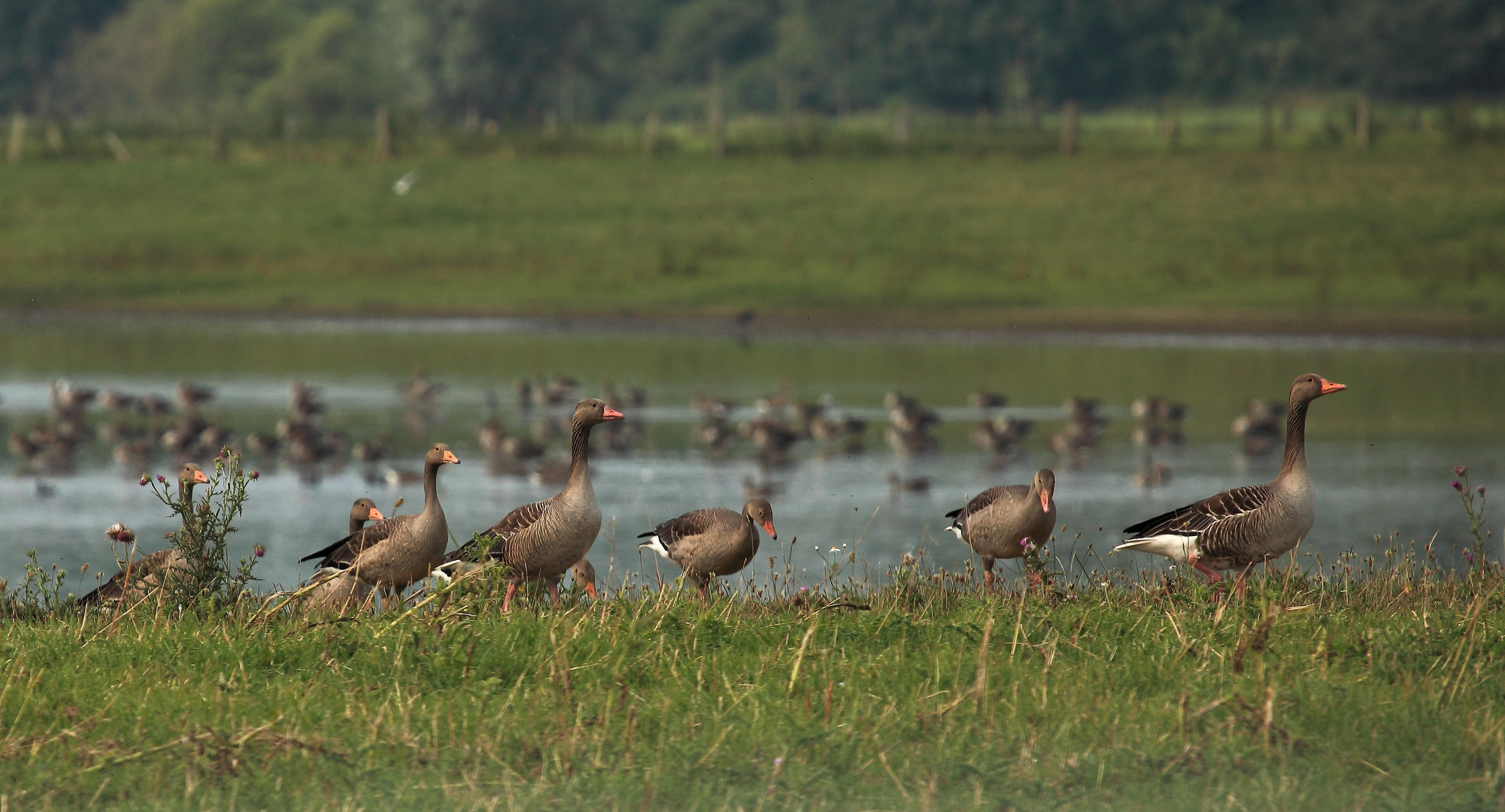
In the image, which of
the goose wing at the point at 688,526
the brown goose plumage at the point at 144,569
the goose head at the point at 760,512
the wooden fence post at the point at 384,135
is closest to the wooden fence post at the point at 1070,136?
the wooden fence post at the point at 384,135

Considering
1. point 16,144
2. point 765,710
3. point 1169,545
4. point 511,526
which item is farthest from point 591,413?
point 16,144

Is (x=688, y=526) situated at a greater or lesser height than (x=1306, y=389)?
lesser

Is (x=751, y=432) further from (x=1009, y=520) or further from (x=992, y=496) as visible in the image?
(x=1009, y=520)

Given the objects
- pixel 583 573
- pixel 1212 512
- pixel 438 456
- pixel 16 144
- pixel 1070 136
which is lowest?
pixel 583 573

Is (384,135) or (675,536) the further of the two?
(384,135)

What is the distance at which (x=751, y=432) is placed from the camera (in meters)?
24.6

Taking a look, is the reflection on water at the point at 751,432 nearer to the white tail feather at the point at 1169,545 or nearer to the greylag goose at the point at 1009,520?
the greylag goose at the point at 1009,520

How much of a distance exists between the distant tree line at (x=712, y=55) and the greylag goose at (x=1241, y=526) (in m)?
81.0

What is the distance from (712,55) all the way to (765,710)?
109 metres

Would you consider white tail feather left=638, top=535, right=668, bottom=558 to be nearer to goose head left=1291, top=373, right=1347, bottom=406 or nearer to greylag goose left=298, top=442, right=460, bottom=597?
greylag goose left=298, top=442, right=460, bottom=597

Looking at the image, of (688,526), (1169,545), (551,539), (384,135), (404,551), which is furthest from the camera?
(384,135)

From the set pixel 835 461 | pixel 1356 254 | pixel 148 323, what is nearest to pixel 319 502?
pixel 835 461

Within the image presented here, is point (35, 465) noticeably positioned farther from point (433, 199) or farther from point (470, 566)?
point (433, 199)

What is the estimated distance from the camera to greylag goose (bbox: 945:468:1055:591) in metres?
10.6
